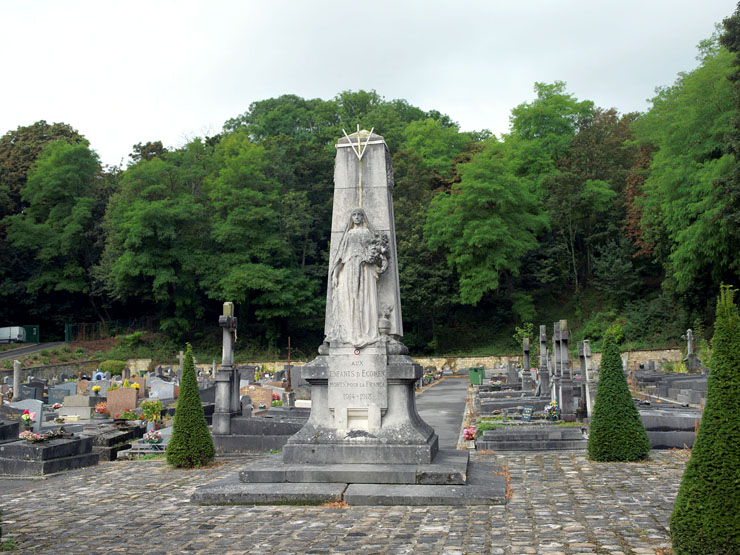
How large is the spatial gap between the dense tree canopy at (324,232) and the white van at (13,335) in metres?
3.38

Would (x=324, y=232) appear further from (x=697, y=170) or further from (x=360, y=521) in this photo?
(x=360, y=521)

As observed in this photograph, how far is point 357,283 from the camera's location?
370 inches

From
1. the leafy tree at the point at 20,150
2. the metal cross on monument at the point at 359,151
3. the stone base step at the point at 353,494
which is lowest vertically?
the stone base step at the point at 353,494

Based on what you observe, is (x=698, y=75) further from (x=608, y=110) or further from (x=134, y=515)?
(x=134, y=515)

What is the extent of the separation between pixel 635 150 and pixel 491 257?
16835 millimetres

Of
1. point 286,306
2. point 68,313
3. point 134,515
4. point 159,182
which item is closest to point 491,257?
point 286,306

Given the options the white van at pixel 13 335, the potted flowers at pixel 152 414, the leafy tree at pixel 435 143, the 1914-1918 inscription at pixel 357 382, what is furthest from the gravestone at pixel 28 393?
the leafy tree at pixel 435 143

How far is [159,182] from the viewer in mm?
47156

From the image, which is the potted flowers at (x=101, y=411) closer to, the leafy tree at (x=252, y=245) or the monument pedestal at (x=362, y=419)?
the monument pedestal at (x=362, y=419)

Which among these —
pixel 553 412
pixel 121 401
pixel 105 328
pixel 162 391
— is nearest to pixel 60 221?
pixel 105 328

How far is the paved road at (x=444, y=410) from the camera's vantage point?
15113mm

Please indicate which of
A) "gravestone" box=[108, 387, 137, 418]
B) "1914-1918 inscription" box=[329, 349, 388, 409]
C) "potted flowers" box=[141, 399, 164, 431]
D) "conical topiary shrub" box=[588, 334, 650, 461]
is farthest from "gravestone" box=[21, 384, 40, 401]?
"conical topiary shrub" box=[588, 334, 650, 461]

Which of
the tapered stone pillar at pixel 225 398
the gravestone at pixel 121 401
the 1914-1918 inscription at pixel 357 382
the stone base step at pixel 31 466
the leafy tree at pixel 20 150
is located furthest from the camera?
the leafy tree at pixel 20 150

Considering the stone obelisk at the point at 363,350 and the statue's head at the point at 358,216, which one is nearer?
the stone obelisk at the point at 363,350
